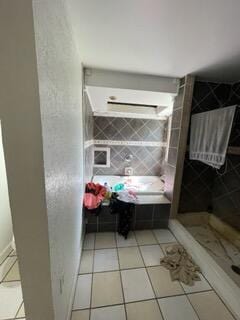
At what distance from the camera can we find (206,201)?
2.28 m

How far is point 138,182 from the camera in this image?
2.95 meters

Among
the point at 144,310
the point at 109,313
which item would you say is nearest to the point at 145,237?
the point at 144,310

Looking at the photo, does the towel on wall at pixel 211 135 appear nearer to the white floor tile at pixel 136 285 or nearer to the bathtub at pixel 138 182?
the bathtub at pixel 138 182

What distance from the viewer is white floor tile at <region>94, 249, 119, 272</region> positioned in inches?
59.4

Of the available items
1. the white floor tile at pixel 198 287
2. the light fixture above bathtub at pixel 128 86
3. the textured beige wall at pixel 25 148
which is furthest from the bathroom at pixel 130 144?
the textured beige wall at pixel 25 148

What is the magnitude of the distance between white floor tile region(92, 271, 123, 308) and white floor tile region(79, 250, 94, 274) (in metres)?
0.10

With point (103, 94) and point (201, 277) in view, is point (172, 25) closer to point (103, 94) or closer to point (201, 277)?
point (103, 94)

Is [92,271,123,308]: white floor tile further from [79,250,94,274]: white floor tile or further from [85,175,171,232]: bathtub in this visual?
[85,175,171,232]: bathtub

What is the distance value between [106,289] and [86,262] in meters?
0.36

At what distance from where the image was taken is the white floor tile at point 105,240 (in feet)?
5.88

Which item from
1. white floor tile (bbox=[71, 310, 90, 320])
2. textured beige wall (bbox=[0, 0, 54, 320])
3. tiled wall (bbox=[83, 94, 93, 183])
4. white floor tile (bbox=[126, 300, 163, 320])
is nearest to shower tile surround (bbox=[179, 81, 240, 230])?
white floor tile (bbox=[126, 300, 163, 320])

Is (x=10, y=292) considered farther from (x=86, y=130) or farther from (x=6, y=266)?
(x=86, y=130)

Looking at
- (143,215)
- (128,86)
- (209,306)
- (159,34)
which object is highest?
(159,34)

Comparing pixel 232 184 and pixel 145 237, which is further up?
pixel 232 184
